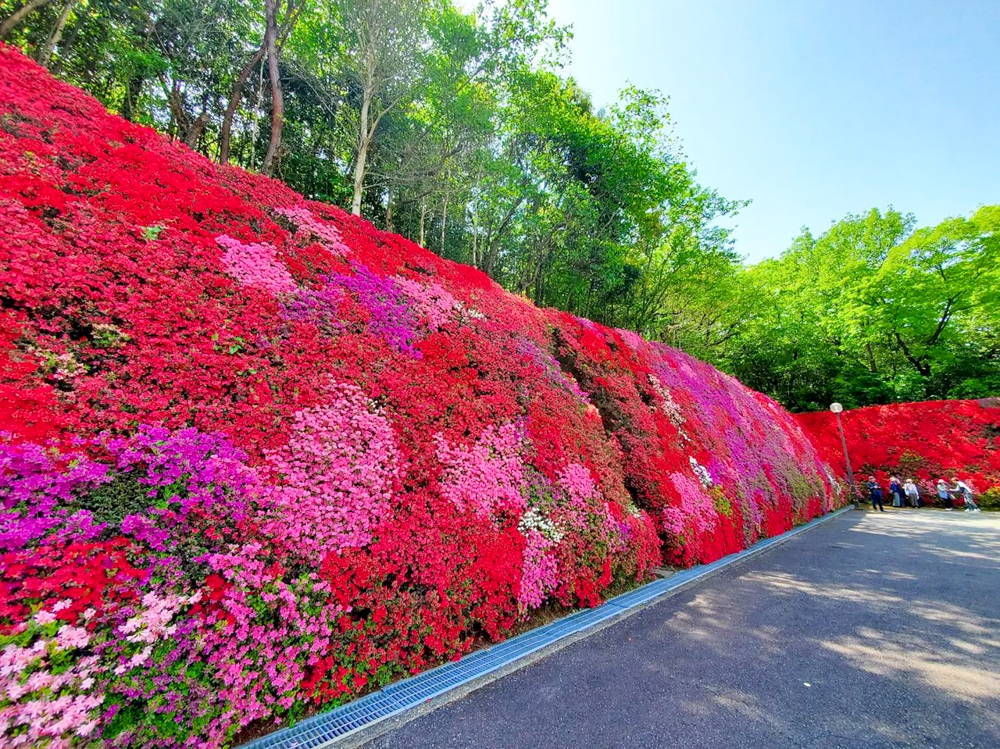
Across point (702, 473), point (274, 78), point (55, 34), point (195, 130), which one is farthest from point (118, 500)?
point (195, 130)

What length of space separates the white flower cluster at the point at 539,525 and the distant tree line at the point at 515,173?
299 inches

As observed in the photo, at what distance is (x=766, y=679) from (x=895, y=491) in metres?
16.0

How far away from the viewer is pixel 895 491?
13828 millimetres

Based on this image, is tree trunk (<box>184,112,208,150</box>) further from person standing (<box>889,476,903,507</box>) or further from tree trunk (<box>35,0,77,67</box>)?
person standing (<box>889,476,903,507</box>)

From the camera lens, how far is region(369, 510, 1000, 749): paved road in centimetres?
227

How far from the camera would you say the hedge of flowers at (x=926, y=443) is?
13438mm

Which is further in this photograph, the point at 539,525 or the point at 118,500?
the point at 539,525

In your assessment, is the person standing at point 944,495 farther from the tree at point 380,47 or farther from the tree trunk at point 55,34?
the tree trunk at point 55,34

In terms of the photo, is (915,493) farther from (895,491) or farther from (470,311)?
(470,311)

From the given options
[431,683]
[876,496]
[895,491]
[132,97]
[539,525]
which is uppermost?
[132,97]

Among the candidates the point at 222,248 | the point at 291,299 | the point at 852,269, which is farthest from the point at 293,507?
the point at 852,269

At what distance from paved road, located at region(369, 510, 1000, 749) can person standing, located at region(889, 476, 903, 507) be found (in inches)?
446

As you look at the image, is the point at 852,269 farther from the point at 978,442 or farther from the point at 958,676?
the point at 958,676

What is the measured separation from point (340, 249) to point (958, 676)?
21.2 feet
